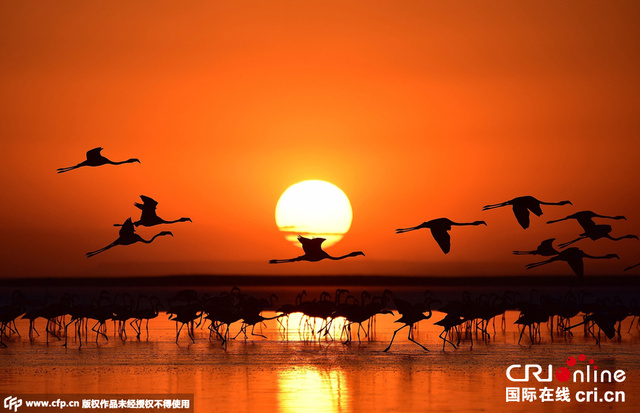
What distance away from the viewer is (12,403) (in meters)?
12.3

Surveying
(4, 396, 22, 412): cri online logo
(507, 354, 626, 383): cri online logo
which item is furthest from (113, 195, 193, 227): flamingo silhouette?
(507, 354, 626, 383): cri online logo

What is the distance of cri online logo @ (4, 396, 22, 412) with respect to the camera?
12094mm

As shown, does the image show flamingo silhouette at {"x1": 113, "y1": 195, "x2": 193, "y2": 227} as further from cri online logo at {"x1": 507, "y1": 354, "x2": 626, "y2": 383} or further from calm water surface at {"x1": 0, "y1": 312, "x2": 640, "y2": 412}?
cri online logo at {"x1": 507, "y1": 354, "x2": 626, "y2": 383}

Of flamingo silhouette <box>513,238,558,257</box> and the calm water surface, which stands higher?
flamingo silhouette <box>513,238,558,257</box>

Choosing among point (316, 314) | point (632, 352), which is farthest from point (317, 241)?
point (632, 352)

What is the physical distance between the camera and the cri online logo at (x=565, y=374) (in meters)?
14.6

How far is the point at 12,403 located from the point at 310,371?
542 centimetres

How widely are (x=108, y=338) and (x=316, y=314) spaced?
571 centimetres

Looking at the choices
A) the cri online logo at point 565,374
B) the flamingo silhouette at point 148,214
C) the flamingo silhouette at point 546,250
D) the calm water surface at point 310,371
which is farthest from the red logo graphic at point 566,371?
the flamingo silhouette at point 148,214

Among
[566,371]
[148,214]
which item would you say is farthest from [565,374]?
[148,214]

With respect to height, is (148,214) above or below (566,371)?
above

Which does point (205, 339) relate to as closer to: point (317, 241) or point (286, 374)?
point (317, 241)

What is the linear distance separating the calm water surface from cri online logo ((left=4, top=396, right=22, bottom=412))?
1.98ft

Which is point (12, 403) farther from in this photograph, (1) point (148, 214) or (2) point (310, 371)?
(1) point (148, 214)
